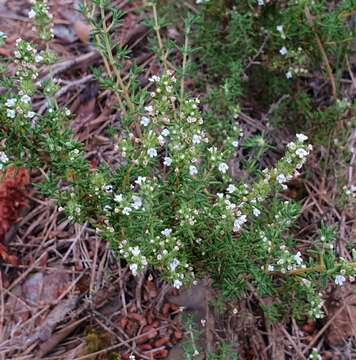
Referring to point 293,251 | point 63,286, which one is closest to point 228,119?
point 293,251

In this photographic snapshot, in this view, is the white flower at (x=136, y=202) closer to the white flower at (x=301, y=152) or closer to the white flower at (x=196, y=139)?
the white flower at (x=196, y=139)

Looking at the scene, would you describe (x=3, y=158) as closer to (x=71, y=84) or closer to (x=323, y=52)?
(x=71, y=84)

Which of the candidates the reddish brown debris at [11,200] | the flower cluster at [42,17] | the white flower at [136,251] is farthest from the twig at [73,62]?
the white flower at [136,251]

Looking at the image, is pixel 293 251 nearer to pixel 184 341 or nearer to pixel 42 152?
pixel 184 341

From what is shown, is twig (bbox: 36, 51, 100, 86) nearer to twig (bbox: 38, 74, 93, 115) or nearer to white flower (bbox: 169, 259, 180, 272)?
twig (bbox: 38, 74, 93, 115)

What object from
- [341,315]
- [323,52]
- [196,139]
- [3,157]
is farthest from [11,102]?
[341,315]

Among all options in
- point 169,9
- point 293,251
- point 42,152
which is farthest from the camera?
point 169,9

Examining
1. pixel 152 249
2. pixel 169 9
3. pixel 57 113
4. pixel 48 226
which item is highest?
pixel 169 9
